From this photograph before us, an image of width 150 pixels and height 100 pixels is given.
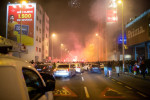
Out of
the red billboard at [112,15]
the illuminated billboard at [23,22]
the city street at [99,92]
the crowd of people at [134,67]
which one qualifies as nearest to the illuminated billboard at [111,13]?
the red billboard at [112,15]

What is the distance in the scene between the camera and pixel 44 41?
59.8 meters

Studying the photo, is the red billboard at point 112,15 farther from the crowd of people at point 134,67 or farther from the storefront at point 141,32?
the crowd of people at point 134,67

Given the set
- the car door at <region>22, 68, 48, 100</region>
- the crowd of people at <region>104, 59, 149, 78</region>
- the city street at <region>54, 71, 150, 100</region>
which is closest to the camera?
the car door at <region>22, 68, 48, 100</region>

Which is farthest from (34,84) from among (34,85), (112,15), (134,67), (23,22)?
(23,22)

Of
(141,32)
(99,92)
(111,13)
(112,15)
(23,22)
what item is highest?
(111,13)

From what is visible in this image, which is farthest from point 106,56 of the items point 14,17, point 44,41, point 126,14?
point 14,17

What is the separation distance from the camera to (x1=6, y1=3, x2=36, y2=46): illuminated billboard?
44781mm

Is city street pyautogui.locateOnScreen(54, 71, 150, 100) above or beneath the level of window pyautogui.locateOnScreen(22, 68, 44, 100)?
beneath

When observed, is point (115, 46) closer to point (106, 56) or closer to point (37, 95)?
point (106, 56)

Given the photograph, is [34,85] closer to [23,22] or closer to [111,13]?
[111,13]

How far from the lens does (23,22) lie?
1786 inches

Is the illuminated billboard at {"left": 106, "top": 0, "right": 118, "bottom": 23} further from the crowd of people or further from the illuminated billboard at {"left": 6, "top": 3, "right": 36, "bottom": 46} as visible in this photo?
the crowd of people

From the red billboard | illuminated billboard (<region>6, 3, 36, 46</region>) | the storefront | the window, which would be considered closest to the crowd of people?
the storefront

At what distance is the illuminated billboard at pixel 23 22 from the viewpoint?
147ft
